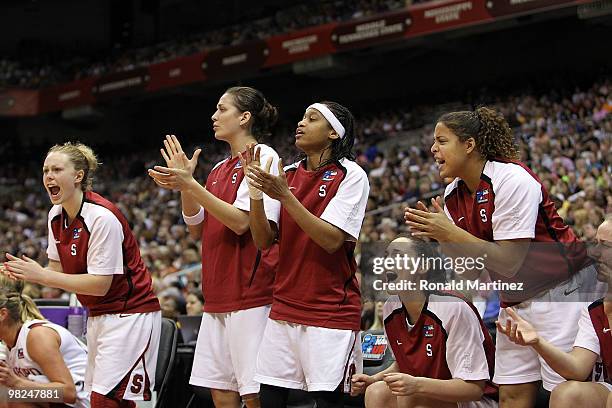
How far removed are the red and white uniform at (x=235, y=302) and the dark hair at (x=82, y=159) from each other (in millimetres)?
855

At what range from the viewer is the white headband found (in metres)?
3.94

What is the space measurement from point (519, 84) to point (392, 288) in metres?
14.7

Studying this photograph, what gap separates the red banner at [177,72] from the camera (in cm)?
2091

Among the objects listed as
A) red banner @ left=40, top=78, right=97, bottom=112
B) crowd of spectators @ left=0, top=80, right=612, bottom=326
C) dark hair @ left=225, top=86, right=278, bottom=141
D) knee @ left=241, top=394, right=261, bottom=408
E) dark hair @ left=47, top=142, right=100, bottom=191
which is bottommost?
knee @ left=241, top=394, right=261, bottom=408

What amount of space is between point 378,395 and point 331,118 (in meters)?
1.26

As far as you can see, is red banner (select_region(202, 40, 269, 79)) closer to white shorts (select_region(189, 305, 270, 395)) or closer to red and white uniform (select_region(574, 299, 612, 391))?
white shorts (select_region(189, 305, 270, 395))

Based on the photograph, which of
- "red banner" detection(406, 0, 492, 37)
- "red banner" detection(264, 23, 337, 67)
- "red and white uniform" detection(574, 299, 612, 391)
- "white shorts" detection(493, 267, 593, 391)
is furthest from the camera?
"red banner" detection(264, 23, 337, 67)

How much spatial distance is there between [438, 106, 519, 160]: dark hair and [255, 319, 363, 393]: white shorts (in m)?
0.98

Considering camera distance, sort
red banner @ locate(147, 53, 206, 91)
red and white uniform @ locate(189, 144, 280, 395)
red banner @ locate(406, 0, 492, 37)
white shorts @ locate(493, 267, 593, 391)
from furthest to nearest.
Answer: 1. red banner @ locate(147, 53, 206, 91)
2. red banner @ locate(406, 0, 492, 37)
3. red and white uniform @ locate(189, 144, 280, 395)
4. white shorts @ locate(493, 267, 593, 391)

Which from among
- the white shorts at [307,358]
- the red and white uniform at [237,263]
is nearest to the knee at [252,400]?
the white shorts at [307,358]

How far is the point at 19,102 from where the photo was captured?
23.2 meters

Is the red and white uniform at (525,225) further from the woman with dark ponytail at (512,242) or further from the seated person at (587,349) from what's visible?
the seated person at (587,349)

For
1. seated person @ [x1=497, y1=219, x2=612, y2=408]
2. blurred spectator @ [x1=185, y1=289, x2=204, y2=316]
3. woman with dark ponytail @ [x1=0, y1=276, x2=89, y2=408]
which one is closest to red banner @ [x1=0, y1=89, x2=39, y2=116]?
blurred spectator @ [x1=185, y1=289, x2=204, y2=316]

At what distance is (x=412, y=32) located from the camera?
16812 millimetres
